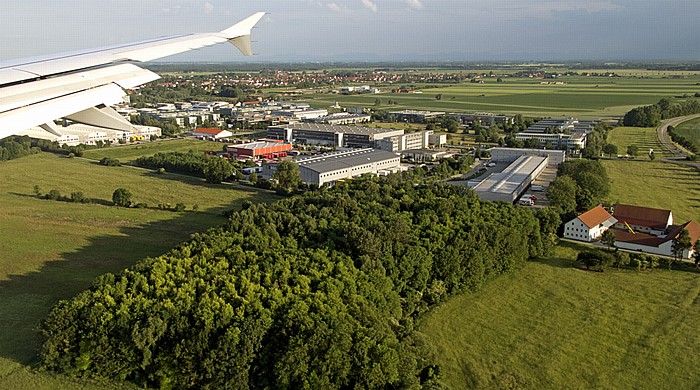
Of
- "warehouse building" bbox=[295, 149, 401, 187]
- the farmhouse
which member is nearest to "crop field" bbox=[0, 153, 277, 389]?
"warehouse building" bbox=[295, 149, 401, 187]

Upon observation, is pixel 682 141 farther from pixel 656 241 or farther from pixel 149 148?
pixel 149 148

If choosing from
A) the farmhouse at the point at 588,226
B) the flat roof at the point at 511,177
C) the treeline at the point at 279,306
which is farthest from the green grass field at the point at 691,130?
the treeline at the point at 279,306

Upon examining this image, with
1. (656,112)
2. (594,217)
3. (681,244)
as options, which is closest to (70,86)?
(681,244)

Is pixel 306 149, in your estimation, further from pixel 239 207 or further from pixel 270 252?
pixel 270 252

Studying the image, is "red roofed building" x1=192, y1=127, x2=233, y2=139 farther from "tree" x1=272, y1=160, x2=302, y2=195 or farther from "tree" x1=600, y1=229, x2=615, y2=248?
"tree" x1=600, y1=229, x2=615, y2=248

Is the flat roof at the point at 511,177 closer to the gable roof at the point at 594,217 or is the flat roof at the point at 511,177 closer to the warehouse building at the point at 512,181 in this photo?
the warehouse building at the point at 512,181

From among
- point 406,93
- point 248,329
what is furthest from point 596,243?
point 406,93
